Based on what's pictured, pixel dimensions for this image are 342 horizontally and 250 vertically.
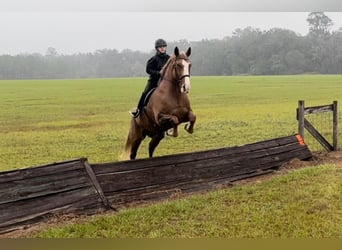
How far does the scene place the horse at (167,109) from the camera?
3.36 m

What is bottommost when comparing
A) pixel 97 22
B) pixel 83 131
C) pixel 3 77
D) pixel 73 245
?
pixel 73 245

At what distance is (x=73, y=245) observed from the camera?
10.7 feet

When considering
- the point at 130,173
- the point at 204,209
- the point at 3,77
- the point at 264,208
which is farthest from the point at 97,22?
the point at 264,208

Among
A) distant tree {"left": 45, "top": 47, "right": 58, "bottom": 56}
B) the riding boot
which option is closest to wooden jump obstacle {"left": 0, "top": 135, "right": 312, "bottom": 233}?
the riding boot

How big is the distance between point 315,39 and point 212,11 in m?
0.81

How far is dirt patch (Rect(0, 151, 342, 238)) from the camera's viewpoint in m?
3.20

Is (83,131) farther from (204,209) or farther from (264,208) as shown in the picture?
(264,208)

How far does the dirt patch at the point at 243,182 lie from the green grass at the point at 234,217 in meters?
0.06

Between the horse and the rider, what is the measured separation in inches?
1.5

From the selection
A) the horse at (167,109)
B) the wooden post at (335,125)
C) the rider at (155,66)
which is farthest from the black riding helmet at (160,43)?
the wooden post at (335,125)

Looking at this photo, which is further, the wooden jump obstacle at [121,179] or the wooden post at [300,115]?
the wooden post at [300,115]

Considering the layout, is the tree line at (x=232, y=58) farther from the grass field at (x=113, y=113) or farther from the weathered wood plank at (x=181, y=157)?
the weathered wood plank at (x=181, y=157)

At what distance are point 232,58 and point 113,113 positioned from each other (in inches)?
35.8

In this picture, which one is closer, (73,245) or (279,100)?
(73,245)
